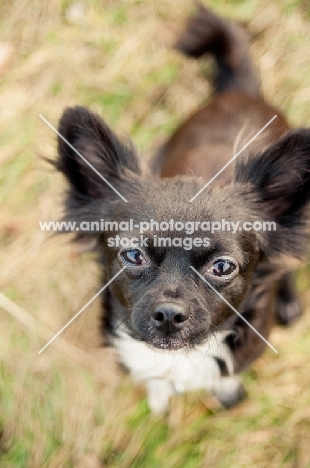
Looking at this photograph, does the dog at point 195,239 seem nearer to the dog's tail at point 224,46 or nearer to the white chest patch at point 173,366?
the white chest patch at point 173,366

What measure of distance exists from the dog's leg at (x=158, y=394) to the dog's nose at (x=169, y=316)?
1.14 meters

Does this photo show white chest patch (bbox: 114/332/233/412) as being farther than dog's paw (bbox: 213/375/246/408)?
No

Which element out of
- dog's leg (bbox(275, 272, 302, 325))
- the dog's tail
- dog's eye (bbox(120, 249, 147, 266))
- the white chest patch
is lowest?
the white chest patch

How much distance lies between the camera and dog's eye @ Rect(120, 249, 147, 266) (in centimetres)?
232

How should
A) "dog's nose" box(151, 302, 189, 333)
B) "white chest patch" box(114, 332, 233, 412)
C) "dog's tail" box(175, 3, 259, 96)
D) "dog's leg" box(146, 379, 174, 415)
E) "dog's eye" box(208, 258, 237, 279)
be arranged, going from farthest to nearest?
"dog's tail" box(175, 3, 259, 96) < "dog's leg" box(146, 379, 174, 415) < "white chest patch" box(114, 332, 233, 412) < "dog's eye" box(208, 258, 237, 279) < "dog's nose" box(151, 302, 189, 333)

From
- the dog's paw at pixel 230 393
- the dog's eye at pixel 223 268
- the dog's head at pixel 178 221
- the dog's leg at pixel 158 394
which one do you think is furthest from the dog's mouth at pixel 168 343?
the dog's paw at pixel 230 393

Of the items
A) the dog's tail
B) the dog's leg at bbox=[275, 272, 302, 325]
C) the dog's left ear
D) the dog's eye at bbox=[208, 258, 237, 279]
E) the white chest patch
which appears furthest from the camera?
the dog's tail

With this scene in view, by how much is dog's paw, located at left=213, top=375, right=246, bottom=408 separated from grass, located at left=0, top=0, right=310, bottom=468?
2.2 inches

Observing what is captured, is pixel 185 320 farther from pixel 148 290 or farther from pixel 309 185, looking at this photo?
pixel 309 185

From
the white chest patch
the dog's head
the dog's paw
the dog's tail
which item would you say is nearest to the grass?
the dog's paw

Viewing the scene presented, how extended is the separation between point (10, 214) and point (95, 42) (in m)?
1.72

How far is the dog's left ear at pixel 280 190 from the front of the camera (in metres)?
2.39

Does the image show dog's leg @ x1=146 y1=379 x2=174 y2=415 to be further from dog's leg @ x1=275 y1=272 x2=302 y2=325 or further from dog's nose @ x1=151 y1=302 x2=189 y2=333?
dog's nose @ x1=151 y1=302 x2=189 y2=333

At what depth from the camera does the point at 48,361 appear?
3.58 meters
